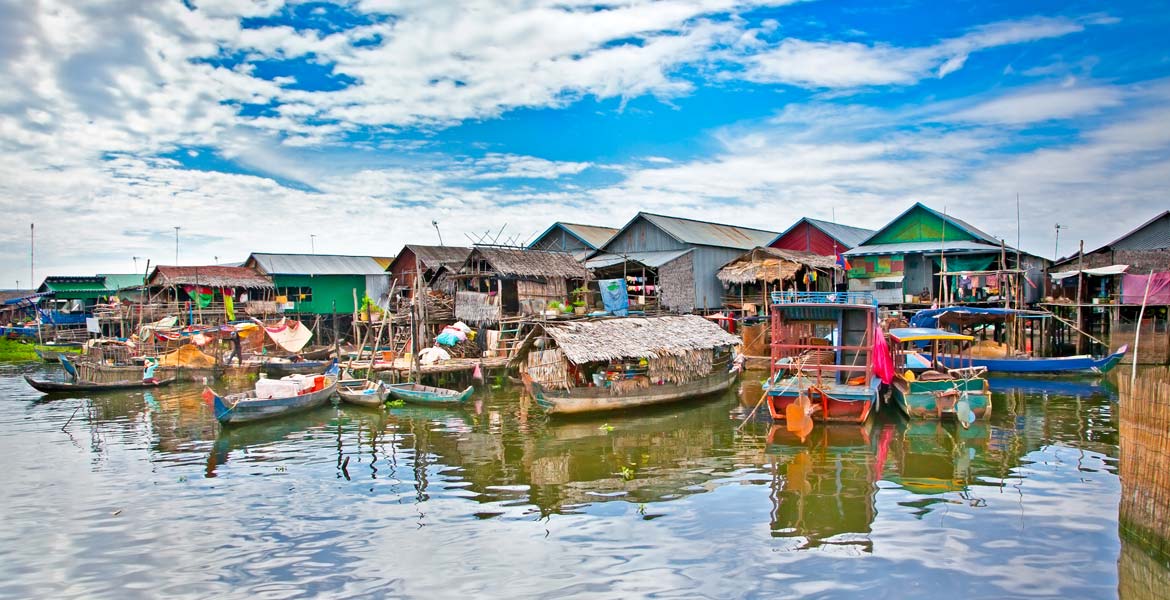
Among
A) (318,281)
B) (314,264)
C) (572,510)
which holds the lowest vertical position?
(572,510)

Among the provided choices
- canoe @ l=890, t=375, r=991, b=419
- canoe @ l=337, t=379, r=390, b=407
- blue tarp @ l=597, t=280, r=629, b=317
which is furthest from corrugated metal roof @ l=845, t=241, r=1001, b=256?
canoe @ l=337, t=379, r=390, b=407

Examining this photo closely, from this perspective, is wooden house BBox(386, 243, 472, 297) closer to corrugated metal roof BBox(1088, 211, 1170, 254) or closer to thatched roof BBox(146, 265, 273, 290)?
thatched roof BBox(146, 265, 273, 290)

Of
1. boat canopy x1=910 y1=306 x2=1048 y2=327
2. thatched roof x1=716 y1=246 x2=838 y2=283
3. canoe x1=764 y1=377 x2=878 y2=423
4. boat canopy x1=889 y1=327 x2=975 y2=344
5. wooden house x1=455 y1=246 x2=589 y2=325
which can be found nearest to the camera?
canoe x1=764 y1=377 x2=878 y2=423

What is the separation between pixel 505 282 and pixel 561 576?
21.2 meters

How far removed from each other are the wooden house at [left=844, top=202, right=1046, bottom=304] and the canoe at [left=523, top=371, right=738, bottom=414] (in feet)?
45.0

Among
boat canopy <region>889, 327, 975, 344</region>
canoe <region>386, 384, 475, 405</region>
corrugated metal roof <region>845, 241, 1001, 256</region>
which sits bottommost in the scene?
canoe <region>386, 384, 475, 405</region>

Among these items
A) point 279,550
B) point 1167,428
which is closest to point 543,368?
point 279,550

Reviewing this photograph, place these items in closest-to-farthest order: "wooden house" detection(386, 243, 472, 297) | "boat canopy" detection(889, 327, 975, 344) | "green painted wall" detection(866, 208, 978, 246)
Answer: "boat canopy" detection(889, 327, 975, 344), "green painted wall" detection(866, 208, 978, 246), "wooden house" detection(386, 243, 472, 297)

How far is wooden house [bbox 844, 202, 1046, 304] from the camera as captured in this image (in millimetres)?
29359

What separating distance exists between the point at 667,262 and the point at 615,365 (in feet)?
40.5

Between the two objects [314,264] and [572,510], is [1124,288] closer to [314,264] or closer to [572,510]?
[572,510]

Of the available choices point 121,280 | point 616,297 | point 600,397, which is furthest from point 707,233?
point 121,280

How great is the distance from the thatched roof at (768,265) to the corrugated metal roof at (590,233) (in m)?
7.59

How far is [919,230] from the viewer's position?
33.3 meters
